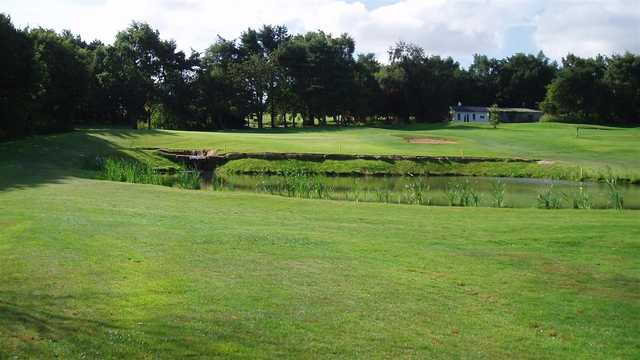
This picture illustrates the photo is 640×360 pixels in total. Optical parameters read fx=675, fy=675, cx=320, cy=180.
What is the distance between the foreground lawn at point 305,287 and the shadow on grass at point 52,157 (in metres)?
10.1

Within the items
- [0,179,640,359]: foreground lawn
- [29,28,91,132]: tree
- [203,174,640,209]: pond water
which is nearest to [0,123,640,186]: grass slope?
[29,28,91,132]: tree

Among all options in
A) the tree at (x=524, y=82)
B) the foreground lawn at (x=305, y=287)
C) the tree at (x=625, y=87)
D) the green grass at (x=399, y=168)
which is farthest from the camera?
the tree at (x=524, y=82)

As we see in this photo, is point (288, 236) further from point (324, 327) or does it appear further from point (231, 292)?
point (324, 327)

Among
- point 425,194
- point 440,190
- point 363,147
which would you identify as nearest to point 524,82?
point 363,147

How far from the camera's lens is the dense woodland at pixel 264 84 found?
252ft

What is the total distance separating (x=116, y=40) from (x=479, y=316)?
94744 mm

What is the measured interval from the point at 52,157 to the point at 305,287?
122 ft

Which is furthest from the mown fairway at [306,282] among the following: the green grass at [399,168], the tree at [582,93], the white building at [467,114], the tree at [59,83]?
the white building at [467,114]

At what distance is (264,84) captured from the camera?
319 ft

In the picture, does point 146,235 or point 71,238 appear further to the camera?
point 146,235

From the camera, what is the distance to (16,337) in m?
8.51

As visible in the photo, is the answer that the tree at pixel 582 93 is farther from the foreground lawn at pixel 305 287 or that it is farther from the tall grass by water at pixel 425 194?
the foreground lawn at pixel 305 287

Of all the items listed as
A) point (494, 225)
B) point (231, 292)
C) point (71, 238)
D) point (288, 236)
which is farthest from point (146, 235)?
point (494, 225)

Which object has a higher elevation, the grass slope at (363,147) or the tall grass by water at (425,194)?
the grass slope at (363,147)
